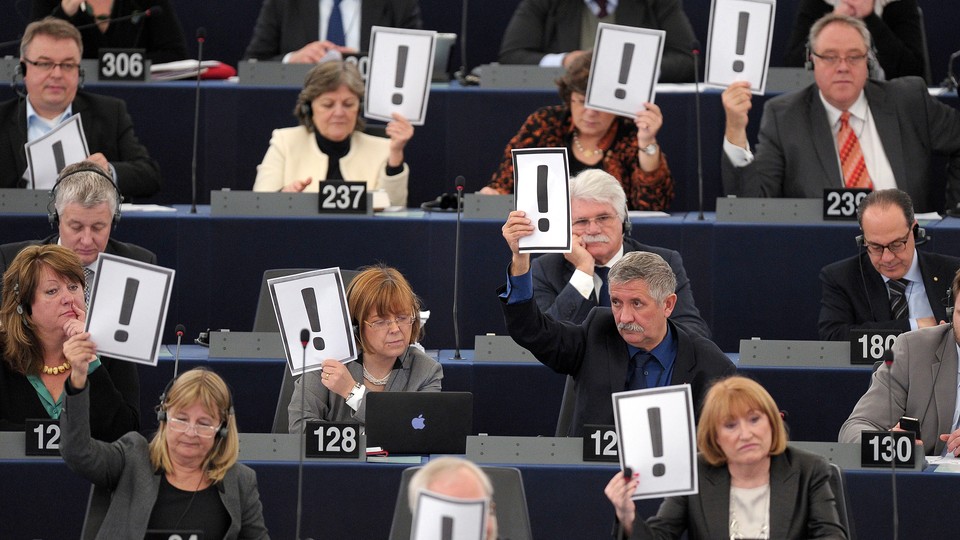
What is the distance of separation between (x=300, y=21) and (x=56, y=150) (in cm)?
167

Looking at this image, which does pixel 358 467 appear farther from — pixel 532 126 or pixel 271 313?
pixel 532 126

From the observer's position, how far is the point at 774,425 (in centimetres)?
406

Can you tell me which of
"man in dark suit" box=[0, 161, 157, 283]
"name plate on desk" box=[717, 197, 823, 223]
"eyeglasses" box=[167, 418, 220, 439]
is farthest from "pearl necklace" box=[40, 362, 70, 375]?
"name plate on desk" box=[717, 197, 823, 223]

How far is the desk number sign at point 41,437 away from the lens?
459 cm

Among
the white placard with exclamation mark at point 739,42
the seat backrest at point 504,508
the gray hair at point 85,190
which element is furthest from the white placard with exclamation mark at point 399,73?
the seat backrest at point 504,508

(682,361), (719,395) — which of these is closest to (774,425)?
(719,395)

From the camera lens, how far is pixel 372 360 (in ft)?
16.2

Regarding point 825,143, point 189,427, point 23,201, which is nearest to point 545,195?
point 189,427

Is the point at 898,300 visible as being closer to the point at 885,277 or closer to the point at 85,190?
the point at 885,277

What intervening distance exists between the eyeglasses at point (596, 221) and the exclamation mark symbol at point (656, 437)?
1500 millimetres

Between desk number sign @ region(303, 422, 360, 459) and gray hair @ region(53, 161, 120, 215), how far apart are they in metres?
1.21

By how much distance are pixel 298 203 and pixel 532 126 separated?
938 mm

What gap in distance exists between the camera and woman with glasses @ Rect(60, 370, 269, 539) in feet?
13.6

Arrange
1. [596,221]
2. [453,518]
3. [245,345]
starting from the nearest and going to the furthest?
[453,518] < [596,221] < [245,345]
